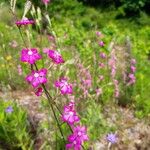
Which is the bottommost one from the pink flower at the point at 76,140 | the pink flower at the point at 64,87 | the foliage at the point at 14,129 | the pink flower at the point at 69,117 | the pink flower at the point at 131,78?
the pink flower at the point at 131,78

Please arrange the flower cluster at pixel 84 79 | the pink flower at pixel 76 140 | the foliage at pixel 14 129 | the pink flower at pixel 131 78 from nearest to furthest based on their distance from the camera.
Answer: the pink flower at pixel 76 140
the foliage at pixel 14 129
the flower cluster at pixel 84 79
the pink flower at pixel 131 78

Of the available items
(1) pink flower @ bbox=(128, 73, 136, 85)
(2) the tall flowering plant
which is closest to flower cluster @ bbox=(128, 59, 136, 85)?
(1) pink flower @ bbox=(128, 73, 136, 85)

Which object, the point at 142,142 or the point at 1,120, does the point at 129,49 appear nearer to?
the point at 142,142

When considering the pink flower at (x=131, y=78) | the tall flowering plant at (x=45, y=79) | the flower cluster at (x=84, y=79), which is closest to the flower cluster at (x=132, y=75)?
the pink flower at (x=131, y=78)

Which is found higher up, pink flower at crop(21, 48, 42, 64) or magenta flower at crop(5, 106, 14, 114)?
pink flower at crop(21, 48, 42, 64)

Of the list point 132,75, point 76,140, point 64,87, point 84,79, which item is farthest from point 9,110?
point 132,75

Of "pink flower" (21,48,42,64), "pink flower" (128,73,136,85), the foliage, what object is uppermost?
"pink flower" (21,48,42,64)

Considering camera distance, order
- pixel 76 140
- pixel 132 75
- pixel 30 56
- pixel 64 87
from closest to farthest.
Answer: pixel 30 56, pixel 64 87, pixel 76 140, pixel 132 75

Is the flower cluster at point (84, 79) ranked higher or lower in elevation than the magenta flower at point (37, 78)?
lower

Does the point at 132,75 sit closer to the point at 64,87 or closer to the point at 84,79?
the point at 84,79

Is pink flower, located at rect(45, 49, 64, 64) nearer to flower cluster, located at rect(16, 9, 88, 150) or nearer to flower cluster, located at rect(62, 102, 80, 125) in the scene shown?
flower cluster, located at rect(16, 9, 88, 150)

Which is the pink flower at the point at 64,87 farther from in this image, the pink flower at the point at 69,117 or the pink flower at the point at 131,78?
the pink flower at the point at 131,78
